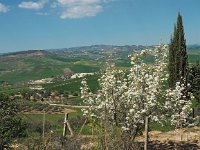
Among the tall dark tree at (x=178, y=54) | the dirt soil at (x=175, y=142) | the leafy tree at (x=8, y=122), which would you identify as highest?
the tall dark tree at (x=178, y=54)

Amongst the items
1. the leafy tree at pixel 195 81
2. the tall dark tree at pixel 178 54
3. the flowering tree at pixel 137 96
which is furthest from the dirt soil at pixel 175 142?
the leafy tree at pixel 195 81

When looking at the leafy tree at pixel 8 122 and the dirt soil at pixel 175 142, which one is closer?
the leafy tree at pixel 8 122

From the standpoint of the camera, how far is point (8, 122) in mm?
17953

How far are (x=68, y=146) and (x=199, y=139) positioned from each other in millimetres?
10326

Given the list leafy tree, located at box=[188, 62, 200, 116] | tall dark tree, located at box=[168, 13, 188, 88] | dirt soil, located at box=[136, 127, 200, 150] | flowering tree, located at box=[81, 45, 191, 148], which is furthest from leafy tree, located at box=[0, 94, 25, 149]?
leafy tree, located at box=[188, 62, 200, 116]

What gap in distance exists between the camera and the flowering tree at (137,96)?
17.5 metres

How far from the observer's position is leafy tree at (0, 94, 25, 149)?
55.8 feet

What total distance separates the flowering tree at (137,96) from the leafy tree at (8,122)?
10.8 ft

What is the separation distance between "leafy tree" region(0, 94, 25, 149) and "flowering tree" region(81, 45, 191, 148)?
129 inches

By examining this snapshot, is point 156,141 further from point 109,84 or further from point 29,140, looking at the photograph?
point 29,140

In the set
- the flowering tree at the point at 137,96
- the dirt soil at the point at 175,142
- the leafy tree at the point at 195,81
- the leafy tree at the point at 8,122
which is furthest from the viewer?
the leafy tree at the point at 195,81

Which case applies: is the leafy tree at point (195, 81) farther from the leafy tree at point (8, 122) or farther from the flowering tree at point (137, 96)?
the leafy tree at point (8, 122)

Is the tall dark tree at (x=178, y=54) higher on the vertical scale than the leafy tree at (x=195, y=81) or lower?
higher

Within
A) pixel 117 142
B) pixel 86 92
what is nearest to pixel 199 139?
pixel 86 92
